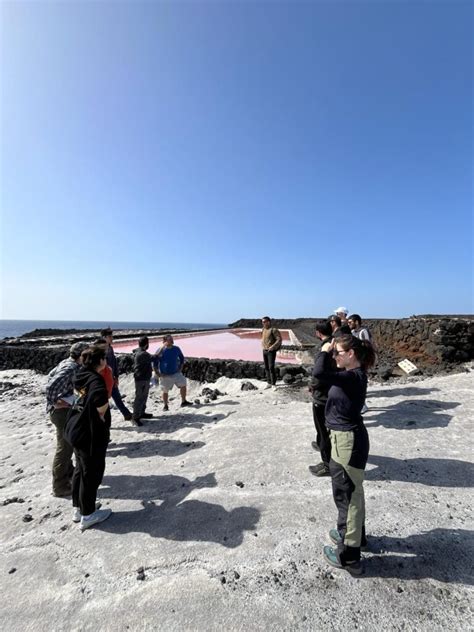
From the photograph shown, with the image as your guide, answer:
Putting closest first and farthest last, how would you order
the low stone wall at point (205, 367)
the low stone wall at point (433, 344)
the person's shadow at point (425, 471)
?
the person's shadow at point (425, 471) → the low stone wall at point (433, 344) → the low stone wall at point (205, 367)

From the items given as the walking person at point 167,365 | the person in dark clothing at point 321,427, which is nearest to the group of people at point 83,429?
the person in dark clothing at point 321,427

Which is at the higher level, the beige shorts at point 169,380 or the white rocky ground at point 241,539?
the beige shorts at point 169,380

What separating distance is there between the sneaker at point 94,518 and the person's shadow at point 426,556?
250 cm

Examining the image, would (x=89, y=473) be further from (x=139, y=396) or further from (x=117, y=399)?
(x=117, y=399)

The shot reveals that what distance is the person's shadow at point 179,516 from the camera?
2.79 meters

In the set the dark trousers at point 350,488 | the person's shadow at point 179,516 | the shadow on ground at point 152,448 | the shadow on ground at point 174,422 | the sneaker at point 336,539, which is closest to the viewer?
the dark trousers at point 350,488

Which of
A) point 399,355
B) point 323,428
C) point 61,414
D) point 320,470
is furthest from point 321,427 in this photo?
point 399,355

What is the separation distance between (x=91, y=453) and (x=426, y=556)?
3015 millimetres

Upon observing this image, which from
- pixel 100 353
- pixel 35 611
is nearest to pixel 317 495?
pixel 35 611

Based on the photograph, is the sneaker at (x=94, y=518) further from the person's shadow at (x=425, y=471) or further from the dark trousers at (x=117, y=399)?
the dark trousers at (x=117, y=399)

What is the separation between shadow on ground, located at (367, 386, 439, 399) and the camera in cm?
646

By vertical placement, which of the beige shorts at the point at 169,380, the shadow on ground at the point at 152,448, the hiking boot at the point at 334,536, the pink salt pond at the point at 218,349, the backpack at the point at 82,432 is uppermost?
the backpack at the point at 82,432

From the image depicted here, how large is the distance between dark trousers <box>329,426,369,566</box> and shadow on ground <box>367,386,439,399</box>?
4754mm

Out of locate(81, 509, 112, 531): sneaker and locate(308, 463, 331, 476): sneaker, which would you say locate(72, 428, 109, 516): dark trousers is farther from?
locate(308, 463, 331, 476): sneaker
